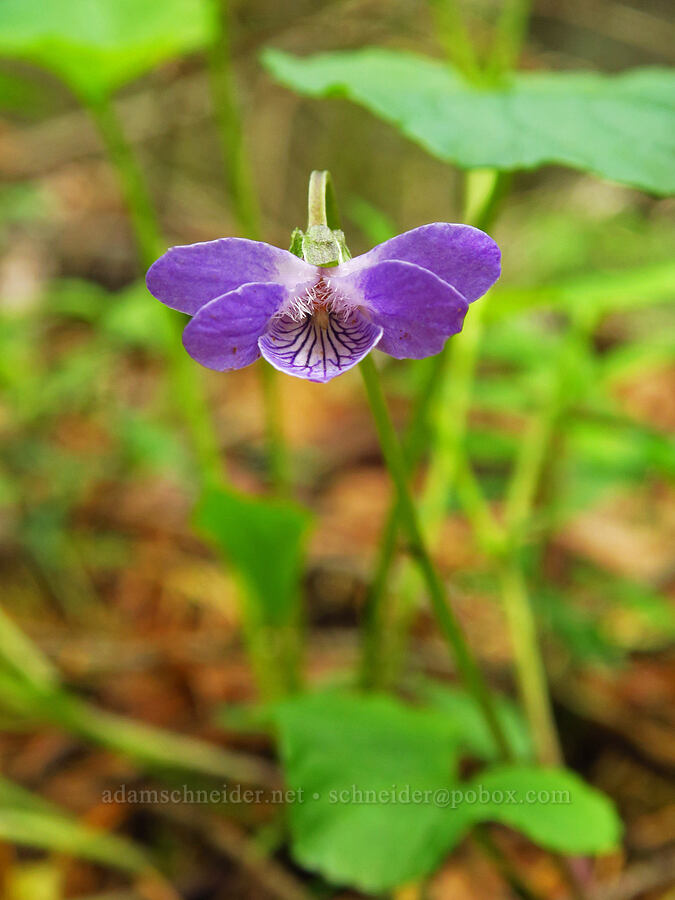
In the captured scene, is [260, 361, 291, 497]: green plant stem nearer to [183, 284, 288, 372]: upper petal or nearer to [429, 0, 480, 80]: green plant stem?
[429, 0, 480, 80]: green plant stem

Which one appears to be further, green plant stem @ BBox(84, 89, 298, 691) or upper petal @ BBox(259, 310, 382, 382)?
green plant stem @ BBox(84, 89, 298, 691)

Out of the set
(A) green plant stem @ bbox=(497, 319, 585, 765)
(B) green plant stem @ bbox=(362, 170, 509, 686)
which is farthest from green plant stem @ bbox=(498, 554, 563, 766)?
(B) green plant stem @ bbox=(362, 170, 509, 686)

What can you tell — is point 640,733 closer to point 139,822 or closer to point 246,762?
point 246,762

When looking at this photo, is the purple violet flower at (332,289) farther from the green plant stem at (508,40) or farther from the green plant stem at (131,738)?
the green plant stem at (131,738)

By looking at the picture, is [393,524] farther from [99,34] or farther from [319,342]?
[99,34]

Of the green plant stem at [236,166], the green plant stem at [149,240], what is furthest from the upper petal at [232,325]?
the green plant stem at [149,240]

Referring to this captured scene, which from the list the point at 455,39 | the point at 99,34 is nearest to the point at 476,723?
the point at 455,39
